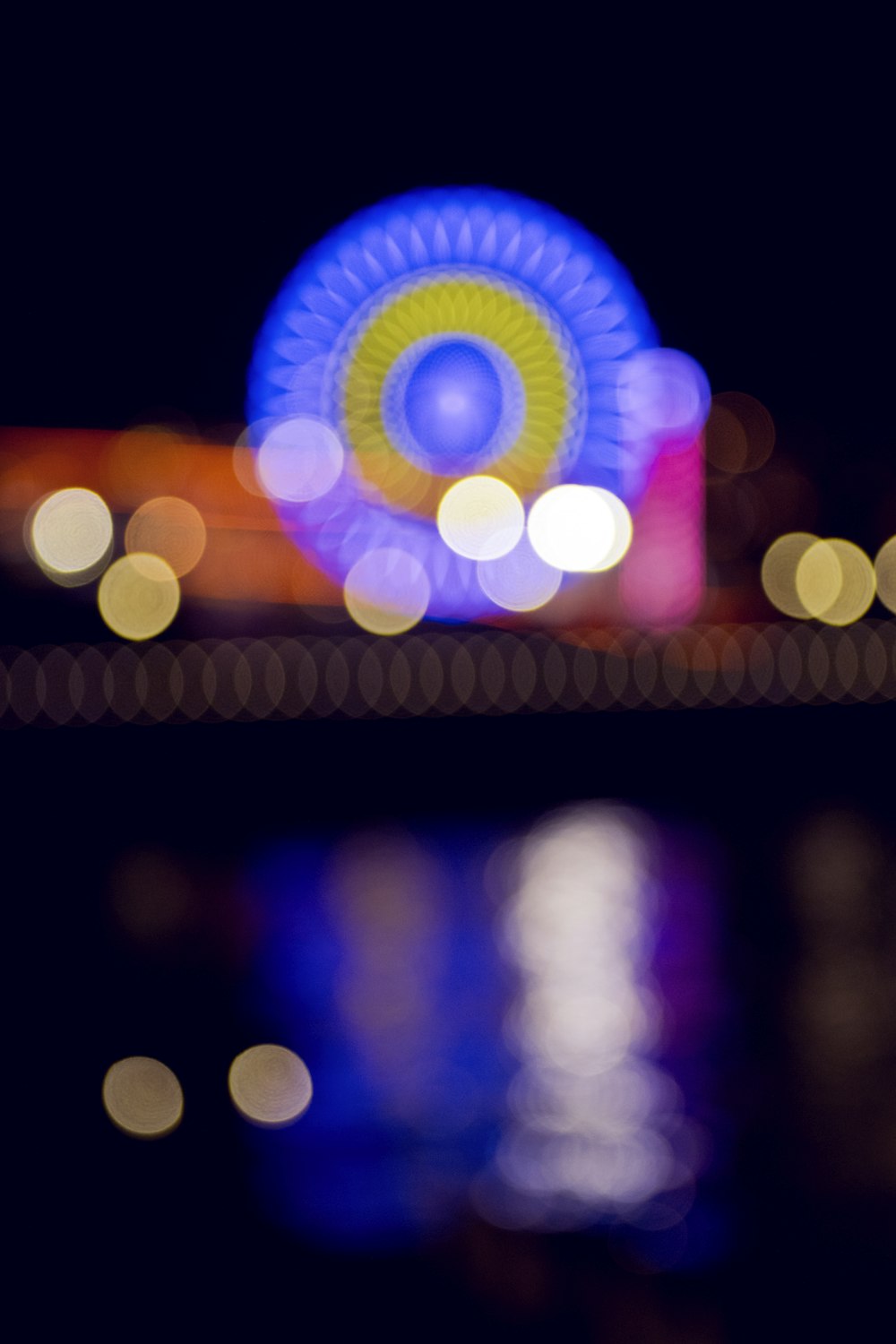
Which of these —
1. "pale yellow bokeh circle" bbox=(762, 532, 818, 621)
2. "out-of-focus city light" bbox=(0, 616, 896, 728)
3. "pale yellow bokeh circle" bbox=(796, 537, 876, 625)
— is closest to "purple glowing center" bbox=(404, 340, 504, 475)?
"out-of-focus city light" bbox=(0, 616, 896, 728)

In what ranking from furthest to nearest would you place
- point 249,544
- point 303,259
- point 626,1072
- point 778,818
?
point 249,544
point 303,259
point 778,818
point 626,1072

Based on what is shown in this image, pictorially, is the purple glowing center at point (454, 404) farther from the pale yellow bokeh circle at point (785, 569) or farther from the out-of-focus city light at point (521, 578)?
the pale yellow bokeh circle at point (785, 569)

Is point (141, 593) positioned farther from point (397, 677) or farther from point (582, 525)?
point (582, 525)

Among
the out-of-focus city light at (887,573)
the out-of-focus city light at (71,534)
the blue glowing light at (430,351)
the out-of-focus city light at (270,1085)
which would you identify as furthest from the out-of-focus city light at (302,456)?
the out-of-focus city light at (887,573)

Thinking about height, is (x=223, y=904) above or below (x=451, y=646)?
below

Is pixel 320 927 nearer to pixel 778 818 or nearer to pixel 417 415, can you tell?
pixel 778 818

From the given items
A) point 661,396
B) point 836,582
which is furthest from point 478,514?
point 836,582

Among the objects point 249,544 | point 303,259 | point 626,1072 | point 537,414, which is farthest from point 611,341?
point 626,1072
